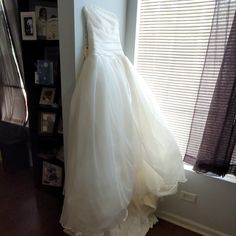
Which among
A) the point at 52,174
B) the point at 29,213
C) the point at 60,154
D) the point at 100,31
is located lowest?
the point at 29,213

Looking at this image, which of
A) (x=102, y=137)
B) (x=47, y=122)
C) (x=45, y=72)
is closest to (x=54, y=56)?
(x=45, y=72)

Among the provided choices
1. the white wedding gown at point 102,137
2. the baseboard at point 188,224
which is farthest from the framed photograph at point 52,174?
the baseboard at point 188,224

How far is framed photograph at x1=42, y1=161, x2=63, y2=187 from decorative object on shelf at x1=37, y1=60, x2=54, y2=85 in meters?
0.79

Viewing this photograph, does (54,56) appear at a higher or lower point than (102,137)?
higher

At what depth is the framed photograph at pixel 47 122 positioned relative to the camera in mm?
1771

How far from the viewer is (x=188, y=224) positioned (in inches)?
65.8

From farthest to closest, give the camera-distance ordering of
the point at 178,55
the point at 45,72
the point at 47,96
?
the point at 47,96 < the point at 45,72 < the point at 178,55

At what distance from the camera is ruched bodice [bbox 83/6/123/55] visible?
1.14 m

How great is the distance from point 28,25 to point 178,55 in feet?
3.71

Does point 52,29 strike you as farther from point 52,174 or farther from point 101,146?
point 52,174

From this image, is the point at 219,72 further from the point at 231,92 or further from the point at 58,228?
the point at 58,228

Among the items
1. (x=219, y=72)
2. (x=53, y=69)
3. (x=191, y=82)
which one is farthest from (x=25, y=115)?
(x=219, y=72)

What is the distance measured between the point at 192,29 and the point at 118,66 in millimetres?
592

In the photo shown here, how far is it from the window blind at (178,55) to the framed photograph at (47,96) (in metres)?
0.76
